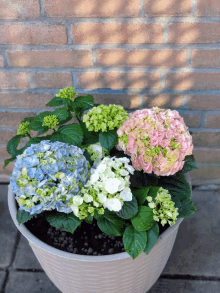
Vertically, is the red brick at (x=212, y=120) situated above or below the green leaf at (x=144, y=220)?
above

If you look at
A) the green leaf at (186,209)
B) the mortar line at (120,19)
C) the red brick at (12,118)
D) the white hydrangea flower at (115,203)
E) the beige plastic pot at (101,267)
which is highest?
the mortar line at (120,19)

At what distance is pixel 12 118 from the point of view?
1568 millimetres

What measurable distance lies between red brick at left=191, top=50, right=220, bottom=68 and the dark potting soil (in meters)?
0.71

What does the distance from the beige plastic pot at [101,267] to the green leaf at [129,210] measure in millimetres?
133

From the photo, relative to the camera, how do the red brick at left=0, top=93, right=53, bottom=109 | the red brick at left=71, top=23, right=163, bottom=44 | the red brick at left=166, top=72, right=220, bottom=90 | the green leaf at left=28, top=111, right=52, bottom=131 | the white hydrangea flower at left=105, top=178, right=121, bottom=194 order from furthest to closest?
the red brick at left=0, top=93, right=53, bottom=109 < the red brick at left=166, top=72, right=220, bottom=90 < the red brick at left=71, top=23, right=163, bottom=44 < the green leaf at left=28, top=111, right=52, bottom=131 < the white hydrangea flower at left=105, top=178, right=121, bottom=194

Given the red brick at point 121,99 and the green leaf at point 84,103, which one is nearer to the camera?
the green leaf at point 84,103

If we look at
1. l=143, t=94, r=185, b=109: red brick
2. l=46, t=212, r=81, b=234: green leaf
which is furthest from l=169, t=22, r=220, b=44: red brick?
l=46, t=212, r=81, b=234: green leaf

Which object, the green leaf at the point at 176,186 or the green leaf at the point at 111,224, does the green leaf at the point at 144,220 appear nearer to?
the green leaf at the point at 111,224

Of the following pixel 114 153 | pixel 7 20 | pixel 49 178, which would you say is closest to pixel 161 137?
pixel 114 153

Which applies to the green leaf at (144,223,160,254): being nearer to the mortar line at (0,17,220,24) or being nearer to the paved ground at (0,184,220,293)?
the paved ground at (0,184,220,293)

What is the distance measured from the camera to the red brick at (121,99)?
1443 millimetres

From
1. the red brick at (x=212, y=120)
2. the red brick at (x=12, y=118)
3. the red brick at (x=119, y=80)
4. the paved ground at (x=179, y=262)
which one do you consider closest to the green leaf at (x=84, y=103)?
the red brick at (x=119, y=80)

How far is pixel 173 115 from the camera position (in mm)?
1090

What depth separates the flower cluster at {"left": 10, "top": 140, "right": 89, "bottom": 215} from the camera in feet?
3.11
